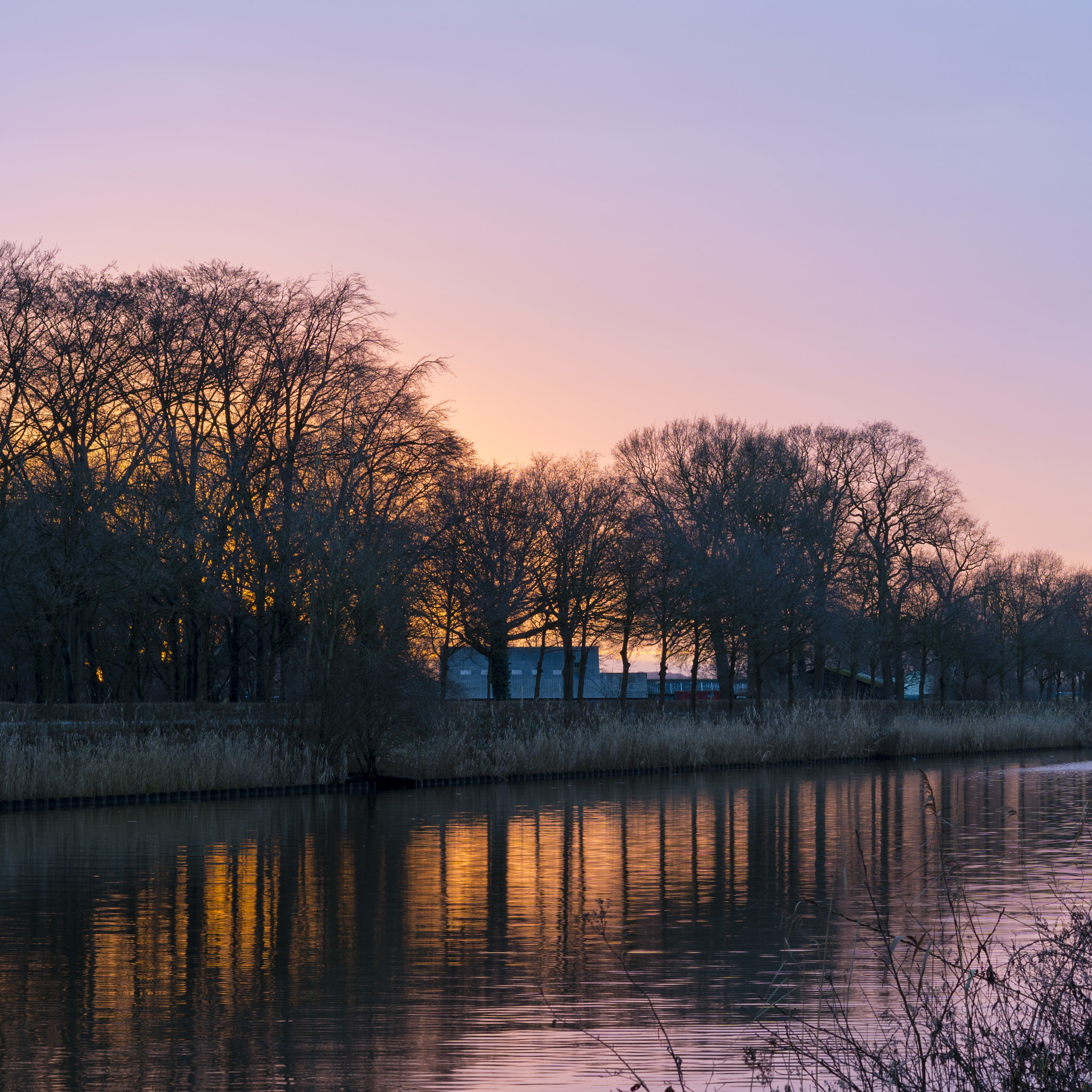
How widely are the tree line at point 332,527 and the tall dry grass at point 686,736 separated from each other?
5.09 ft

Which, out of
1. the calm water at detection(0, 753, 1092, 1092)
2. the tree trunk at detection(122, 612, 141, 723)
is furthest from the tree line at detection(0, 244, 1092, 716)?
the calm water at detection(0, 753, 1092, 1092)

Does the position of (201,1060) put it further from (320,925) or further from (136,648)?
(136,648)

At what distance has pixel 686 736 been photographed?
38.8m

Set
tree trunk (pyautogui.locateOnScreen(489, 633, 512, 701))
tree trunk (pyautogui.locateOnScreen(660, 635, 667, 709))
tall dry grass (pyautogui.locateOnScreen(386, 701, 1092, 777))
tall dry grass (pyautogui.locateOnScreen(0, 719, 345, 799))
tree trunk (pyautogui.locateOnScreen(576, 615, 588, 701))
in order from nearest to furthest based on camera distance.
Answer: tall dry grass (pyautogui.locateOnScreen(0, 719, 345, 799)) → tall dry grass (pyautogui.locateOnScreen(386, 701, 1092, 777)) → tree trunk (pyautogui.locateOnScreen(660, 635, 667, 709)) → tree trunk (pyautogui.locateOnScreen(576, 615, 588, 701)) → tree trunk (pyautogui.locateOnScreen(489, 633, 512, 701))

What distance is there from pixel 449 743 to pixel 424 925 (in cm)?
2018

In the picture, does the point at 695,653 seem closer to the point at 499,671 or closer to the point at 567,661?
the point at 567,661

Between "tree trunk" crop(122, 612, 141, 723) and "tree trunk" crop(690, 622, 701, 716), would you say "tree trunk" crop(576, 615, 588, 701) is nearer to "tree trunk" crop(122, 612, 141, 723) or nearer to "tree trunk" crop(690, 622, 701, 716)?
"tree trunk" crop(690, 622, 701, 716)

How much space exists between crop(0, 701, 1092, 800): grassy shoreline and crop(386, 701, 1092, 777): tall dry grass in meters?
0.04

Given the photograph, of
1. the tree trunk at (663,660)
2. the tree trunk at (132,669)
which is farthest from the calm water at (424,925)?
the tree trunk at (663,660)

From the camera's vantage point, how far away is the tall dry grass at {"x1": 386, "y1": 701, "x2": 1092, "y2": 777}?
3397 centimetres

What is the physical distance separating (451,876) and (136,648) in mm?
27103

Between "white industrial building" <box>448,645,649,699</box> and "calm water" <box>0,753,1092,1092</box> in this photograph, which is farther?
"white industrial building" <box>448,645,649,699</box>

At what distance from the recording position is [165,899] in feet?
48.6

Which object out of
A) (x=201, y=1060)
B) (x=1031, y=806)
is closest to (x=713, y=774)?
(x=1031, y=806)
